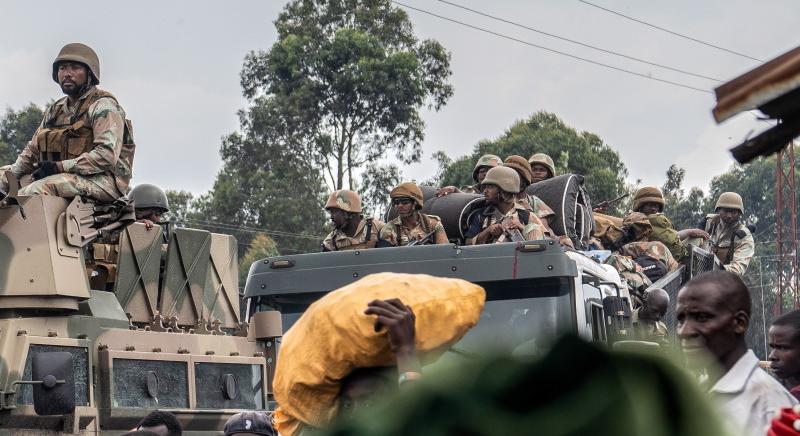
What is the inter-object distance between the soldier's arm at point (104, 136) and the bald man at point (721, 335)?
493 centimetres

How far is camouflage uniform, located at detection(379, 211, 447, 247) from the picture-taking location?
28.9 ft

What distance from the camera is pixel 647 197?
1150 centimetres

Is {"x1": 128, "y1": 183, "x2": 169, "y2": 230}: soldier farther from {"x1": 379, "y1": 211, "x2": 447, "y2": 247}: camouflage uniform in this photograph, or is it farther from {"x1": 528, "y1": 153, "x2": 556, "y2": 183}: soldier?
{"x1": 528, "y1": 153, "x2": 556, "y2": 183}: soldier

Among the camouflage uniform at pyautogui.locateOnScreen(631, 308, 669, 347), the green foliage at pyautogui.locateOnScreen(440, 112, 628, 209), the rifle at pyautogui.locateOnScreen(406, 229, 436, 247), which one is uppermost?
the green foliage at pyautogui.locateOnScreen(440, 112, 628, 209)

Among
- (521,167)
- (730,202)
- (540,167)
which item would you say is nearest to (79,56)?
(521,167)

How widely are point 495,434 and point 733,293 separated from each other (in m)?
2.12

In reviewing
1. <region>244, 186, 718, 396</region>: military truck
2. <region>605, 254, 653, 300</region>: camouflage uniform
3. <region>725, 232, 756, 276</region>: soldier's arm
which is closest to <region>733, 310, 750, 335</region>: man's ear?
<region>244, 186, 718, 396</region>: military truck

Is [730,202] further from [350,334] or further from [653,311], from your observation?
[350,334]

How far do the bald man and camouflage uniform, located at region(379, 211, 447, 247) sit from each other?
19.1 feet

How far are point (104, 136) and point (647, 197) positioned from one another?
18.6 ft

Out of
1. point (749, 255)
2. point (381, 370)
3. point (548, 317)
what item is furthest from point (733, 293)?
point (749, 255)

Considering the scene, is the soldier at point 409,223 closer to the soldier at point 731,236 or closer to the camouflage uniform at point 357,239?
the camouflage uniform at point 357,239

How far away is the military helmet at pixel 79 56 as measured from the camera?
7.43 m

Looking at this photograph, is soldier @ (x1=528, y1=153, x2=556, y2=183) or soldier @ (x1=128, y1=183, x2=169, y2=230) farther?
soldier @ (x1=528, y1=153, x2=556, y2=183)
